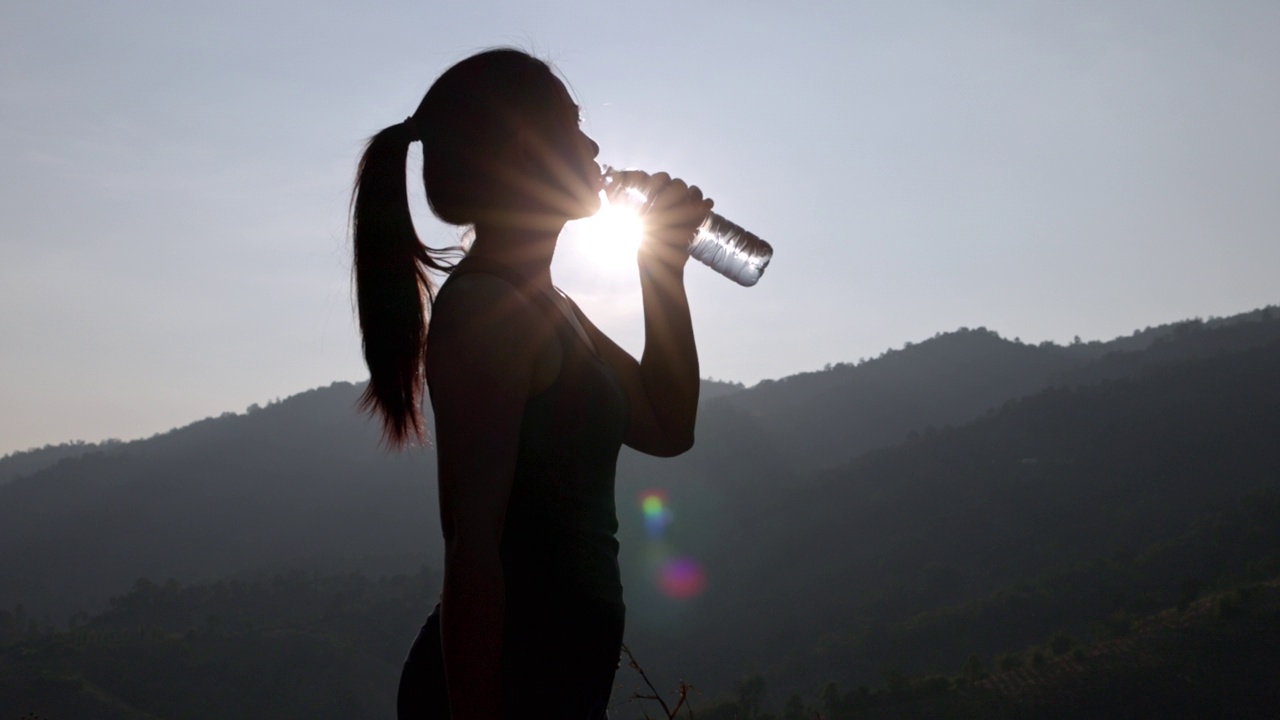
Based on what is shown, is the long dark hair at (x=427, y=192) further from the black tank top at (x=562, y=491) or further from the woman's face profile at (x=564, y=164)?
the black tank top at (x=562, y=491)

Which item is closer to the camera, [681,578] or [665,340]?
[665,340]

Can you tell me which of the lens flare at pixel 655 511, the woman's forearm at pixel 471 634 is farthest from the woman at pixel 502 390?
the lens flare at pixel 655 511

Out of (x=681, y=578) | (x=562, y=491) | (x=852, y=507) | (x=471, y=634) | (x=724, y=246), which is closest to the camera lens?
(x=471, y=634)

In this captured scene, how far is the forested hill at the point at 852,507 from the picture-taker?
224ft

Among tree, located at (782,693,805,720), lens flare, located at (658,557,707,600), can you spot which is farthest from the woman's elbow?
lens flare, located at (658,557,707,600)

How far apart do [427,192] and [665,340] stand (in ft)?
1.72

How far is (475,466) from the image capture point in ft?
4.18

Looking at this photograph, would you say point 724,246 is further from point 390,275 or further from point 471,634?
point 471,634

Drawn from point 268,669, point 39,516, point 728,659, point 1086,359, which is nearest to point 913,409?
point 1086,359

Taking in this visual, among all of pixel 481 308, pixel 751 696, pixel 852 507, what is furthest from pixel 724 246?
pixel 852 507

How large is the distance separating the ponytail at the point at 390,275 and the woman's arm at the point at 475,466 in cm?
23

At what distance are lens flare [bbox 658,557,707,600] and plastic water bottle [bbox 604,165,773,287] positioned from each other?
83.9 metres

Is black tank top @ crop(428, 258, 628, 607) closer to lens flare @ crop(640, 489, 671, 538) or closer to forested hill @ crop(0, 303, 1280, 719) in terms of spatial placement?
forested hill @ crop(0, 303, 1280, 719)

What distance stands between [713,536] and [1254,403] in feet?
149
